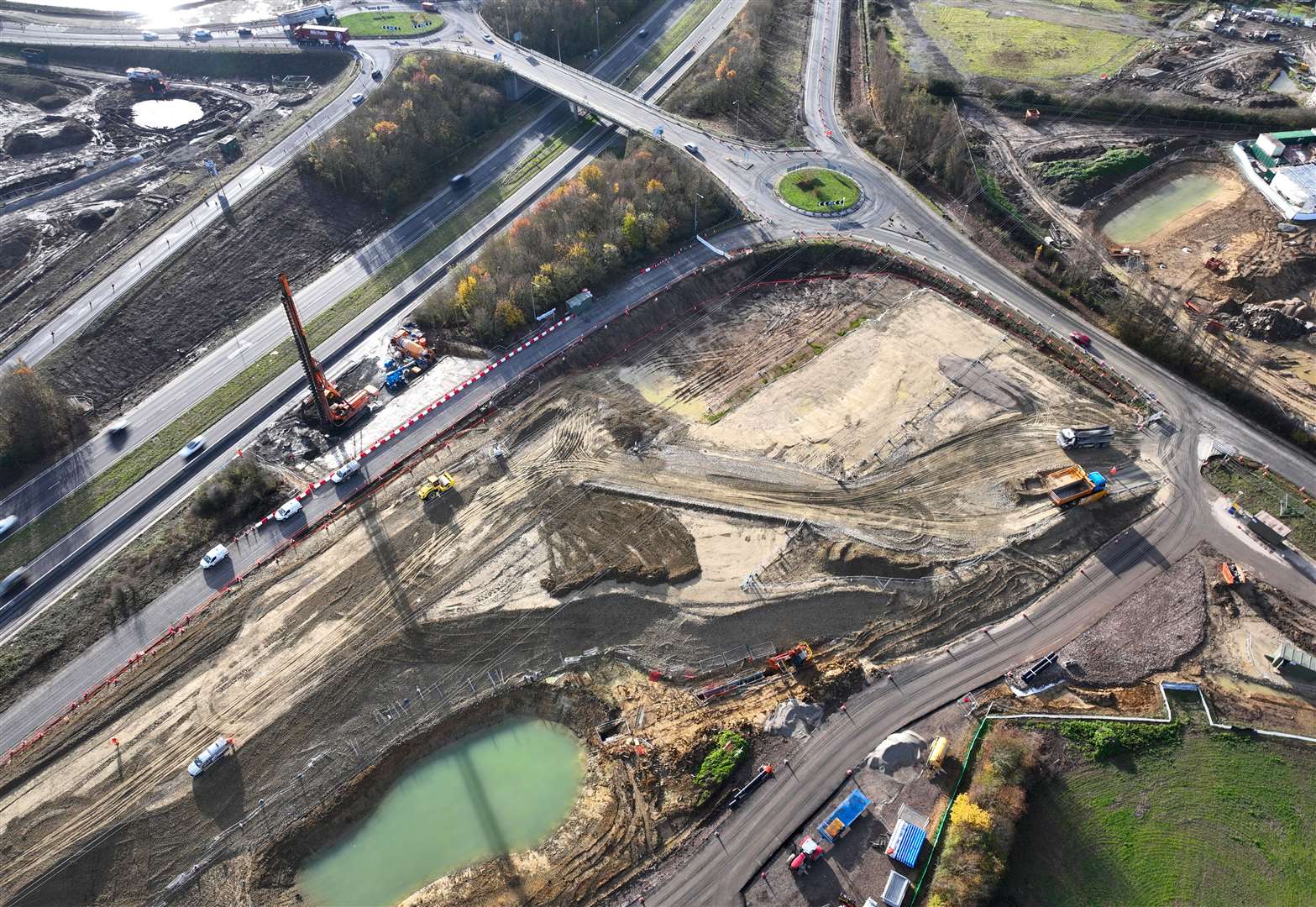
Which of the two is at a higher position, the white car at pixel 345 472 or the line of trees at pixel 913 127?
the line of trees at pixel 913 127

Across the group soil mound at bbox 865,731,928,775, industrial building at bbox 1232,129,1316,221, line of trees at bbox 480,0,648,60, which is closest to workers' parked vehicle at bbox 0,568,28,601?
soil mound at bbox 865,731,928,775

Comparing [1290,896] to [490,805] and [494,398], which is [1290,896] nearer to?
[490,805]

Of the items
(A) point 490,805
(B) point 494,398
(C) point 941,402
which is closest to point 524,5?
(B) point 494,398

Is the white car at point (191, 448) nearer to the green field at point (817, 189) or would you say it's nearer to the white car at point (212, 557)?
the white car at point (212, 557)

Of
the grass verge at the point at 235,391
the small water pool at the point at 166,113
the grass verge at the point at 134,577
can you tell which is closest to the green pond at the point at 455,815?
the grass verge at the point at 134,577

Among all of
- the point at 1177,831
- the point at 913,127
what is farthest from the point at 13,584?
the point at 913,127

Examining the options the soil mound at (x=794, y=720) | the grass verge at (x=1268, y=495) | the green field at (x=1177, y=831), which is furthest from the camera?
the grass verge at (x=1268, y=495)

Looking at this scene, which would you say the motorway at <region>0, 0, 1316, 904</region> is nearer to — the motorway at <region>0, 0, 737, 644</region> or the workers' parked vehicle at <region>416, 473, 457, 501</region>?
the workers' parked vehicle at <region>416, 473, 457, 501</region>
